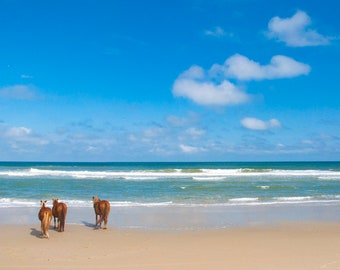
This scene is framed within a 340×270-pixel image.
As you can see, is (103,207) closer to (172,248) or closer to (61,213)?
(61,213)

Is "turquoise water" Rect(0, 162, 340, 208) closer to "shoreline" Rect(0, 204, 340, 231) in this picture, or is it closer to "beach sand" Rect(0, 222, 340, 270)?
"shoreline" Rect(0, 204, 340, 231)

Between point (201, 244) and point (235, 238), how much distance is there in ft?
3.70

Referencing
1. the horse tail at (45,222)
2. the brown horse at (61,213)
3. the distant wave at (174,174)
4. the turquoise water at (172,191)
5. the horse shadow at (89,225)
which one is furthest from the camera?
the distant wave at (174,174)

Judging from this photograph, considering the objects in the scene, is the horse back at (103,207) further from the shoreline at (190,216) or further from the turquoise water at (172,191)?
the turquoise water at (172,191)

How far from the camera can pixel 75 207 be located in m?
16.5

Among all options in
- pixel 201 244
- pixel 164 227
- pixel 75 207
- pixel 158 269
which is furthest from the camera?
pixel 75 207

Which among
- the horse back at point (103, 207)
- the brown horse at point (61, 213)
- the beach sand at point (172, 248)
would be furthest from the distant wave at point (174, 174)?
the beach sand at point (172, 248)

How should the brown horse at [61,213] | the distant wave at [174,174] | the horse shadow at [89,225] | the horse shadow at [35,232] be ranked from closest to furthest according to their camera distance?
the horse shadow at [35,232], the brown horse at [61,213], the horse shadow at [89,225], the distant wave at [174,174]

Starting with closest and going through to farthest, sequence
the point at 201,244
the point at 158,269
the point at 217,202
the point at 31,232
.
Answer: the point at 158,269, the point at 201,244, the point at 31,232, the point at 217,202

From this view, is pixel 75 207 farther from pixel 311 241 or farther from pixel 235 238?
pixel 311 241

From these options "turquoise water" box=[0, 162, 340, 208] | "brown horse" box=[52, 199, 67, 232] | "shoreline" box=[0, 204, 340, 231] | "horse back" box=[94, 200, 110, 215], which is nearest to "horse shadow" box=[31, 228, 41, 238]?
"brown horse" box=[52, 199, 67, 232]

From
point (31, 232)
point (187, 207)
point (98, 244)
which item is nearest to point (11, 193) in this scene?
point (187, 207)

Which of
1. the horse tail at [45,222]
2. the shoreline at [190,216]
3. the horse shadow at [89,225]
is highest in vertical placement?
the horse tail at [45,222]

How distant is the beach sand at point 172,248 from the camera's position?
7.44 meters
